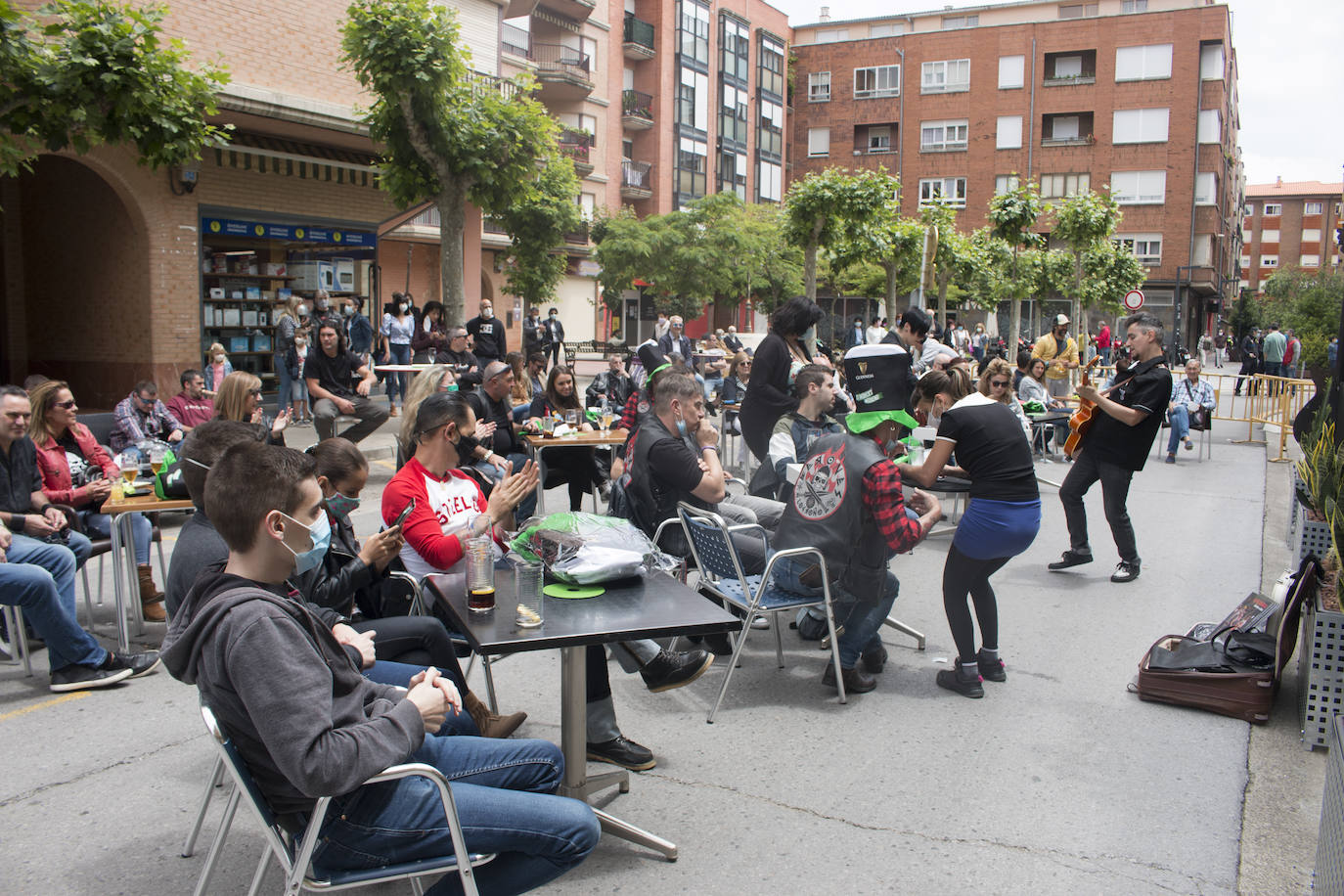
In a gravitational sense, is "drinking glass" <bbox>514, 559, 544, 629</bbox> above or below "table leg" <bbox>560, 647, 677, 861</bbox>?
above

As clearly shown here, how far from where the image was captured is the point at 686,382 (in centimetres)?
535

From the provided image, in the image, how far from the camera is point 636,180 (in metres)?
45.3

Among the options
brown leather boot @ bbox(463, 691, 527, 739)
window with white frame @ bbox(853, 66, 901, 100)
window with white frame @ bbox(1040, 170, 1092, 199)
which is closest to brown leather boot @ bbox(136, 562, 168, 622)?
brown leather boot @ bbox(463, 691, 527, 739)

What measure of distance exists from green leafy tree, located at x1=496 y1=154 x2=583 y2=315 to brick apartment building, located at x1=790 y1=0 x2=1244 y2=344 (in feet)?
94.4

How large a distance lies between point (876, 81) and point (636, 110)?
61.8 ft

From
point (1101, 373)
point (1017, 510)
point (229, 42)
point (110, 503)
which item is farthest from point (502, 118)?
point (1101, 373)

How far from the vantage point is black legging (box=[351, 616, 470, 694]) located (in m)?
3.85

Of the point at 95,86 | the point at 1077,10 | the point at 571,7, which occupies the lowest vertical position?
the point at 95,86

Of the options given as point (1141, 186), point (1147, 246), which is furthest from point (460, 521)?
point (1141, 186)

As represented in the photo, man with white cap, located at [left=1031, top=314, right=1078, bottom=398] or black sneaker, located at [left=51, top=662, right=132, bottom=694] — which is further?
man with white cap, located at [left=1031, top=314, right=1078, bottom=398]

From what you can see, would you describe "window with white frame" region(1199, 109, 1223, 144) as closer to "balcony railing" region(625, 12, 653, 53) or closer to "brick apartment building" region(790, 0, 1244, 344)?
"brick apartment building" region(790, 0, 1244, 344)

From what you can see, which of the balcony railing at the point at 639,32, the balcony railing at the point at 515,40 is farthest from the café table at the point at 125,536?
the balcony railing at the point at 639,32

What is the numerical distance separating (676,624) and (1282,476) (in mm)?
12911

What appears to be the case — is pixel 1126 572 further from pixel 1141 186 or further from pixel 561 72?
pixel 1141 186
